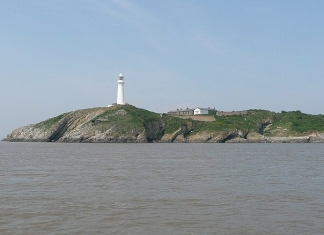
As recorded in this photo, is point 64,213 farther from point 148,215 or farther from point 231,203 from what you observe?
point 231,203

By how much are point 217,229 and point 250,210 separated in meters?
2.97

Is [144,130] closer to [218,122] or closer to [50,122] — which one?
[218,122]


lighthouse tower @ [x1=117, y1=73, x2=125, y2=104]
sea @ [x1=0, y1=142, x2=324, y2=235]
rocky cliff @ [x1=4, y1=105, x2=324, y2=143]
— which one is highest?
lighthouse tower @ [x1=117, y1=73, x2=125, y2=104]

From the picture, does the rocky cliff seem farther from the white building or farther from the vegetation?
the white building

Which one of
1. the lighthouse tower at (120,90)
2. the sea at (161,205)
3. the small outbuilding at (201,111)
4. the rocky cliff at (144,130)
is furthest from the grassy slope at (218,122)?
the sea at (161,205)

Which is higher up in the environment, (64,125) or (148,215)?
(64,125)

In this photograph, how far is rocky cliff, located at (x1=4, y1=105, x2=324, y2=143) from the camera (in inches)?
4488

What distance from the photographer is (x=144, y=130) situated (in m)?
116

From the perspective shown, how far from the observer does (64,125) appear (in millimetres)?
126562

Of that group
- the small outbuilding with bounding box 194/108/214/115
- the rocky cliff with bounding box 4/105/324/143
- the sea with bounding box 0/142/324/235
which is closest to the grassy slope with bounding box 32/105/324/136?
the rocky cliff with bounding box 4/105/324/143

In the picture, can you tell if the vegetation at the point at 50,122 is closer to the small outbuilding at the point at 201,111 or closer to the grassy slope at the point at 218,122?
the grassy slope at the point at 218,122

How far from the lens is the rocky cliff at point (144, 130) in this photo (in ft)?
374

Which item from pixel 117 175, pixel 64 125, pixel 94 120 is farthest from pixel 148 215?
pixel 64 125

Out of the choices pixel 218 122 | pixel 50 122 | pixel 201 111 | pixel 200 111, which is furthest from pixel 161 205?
pixel 201 111
